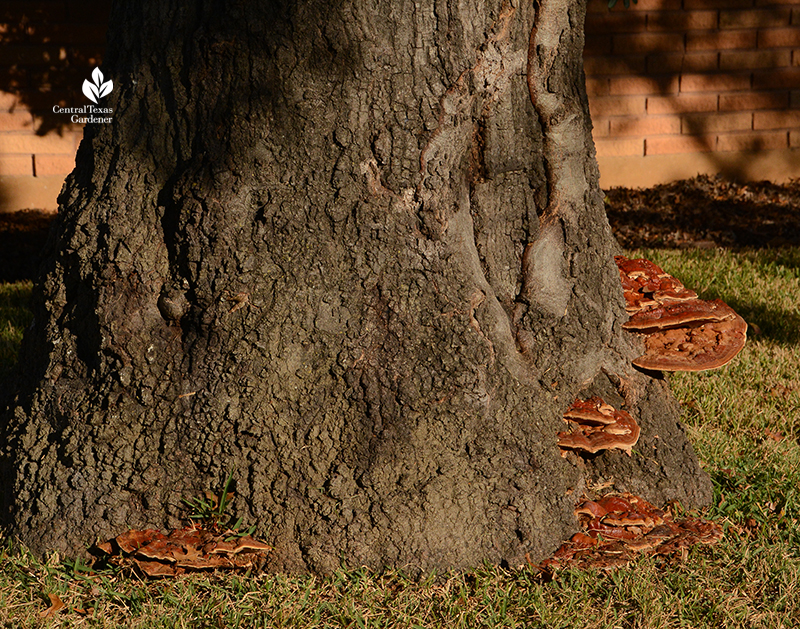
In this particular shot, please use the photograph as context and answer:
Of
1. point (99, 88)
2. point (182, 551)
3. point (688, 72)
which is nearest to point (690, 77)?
point (688, 72)

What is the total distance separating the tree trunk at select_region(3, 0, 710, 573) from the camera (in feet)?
9.22

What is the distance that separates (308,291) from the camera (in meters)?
2.89

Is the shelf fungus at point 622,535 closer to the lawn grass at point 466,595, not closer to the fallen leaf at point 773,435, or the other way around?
the lawn grass at point 466,595

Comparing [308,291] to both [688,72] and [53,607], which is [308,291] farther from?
[688,72]

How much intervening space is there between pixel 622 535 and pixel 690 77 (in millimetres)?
6919

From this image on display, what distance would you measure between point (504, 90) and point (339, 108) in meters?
0.61

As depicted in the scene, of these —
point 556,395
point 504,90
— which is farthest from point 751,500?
point 504,90

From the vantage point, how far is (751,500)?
3.47 meters

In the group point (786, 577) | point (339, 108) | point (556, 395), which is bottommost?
point (786, 577)

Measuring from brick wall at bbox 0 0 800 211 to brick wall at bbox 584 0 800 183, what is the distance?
0.04 feet

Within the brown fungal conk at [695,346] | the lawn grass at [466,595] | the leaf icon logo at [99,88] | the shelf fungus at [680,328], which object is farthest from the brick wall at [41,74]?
the brown fungal conk at [695,346]

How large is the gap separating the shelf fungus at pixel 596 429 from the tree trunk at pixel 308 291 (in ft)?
0.33

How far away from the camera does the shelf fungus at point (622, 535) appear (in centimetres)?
296

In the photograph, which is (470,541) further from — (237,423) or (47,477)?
(47,477)
